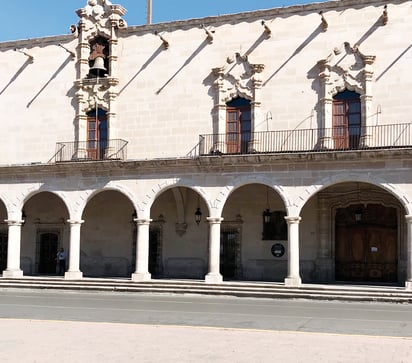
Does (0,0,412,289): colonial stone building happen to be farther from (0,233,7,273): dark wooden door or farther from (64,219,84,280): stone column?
(0,233,7,273): dark wooden door

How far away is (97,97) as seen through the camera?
26141 millimetres

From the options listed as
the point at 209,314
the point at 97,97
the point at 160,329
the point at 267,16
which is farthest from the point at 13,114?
the point at 160,329

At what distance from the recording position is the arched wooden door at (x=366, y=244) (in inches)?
941

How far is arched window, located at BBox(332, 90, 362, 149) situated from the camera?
22406mm

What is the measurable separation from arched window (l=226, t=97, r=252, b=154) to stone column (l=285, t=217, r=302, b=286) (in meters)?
3.27

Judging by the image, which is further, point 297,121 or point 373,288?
point 297,121

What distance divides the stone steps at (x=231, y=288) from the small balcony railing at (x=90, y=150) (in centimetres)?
469

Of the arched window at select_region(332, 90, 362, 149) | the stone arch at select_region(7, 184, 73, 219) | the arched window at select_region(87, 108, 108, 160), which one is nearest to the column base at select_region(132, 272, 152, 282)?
the stone arch at select_region(7, 184, 73, 219)

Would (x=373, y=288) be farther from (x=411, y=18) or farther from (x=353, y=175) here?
(x=411, y=18)

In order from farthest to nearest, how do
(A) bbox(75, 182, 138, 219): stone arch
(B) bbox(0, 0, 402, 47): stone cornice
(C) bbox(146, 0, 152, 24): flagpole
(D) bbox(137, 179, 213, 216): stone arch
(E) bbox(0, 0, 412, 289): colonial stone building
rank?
Answer: (C) bbox(146, 0, 152, 24): flagpole < (A) bbox(75, 182, 138, 219): stone arch < (D) bbox(137, 179, 213, 216): stone arch < (B) bbox(0, 0, 402, 47): stone cornice < (E) bbox(0, 0, 412, 289): colonial stone building

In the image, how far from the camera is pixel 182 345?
34.1ft

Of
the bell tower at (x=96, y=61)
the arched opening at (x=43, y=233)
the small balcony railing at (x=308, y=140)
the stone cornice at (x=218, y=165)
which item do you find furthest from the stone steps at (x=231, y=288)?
the bell tower at (x=96, y=61)

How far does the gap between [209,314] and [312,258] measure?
9652 millimetres

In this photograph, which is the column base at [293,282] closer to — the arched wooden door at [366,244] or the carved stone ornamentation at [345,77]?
the arched wooden door at [366,244]
